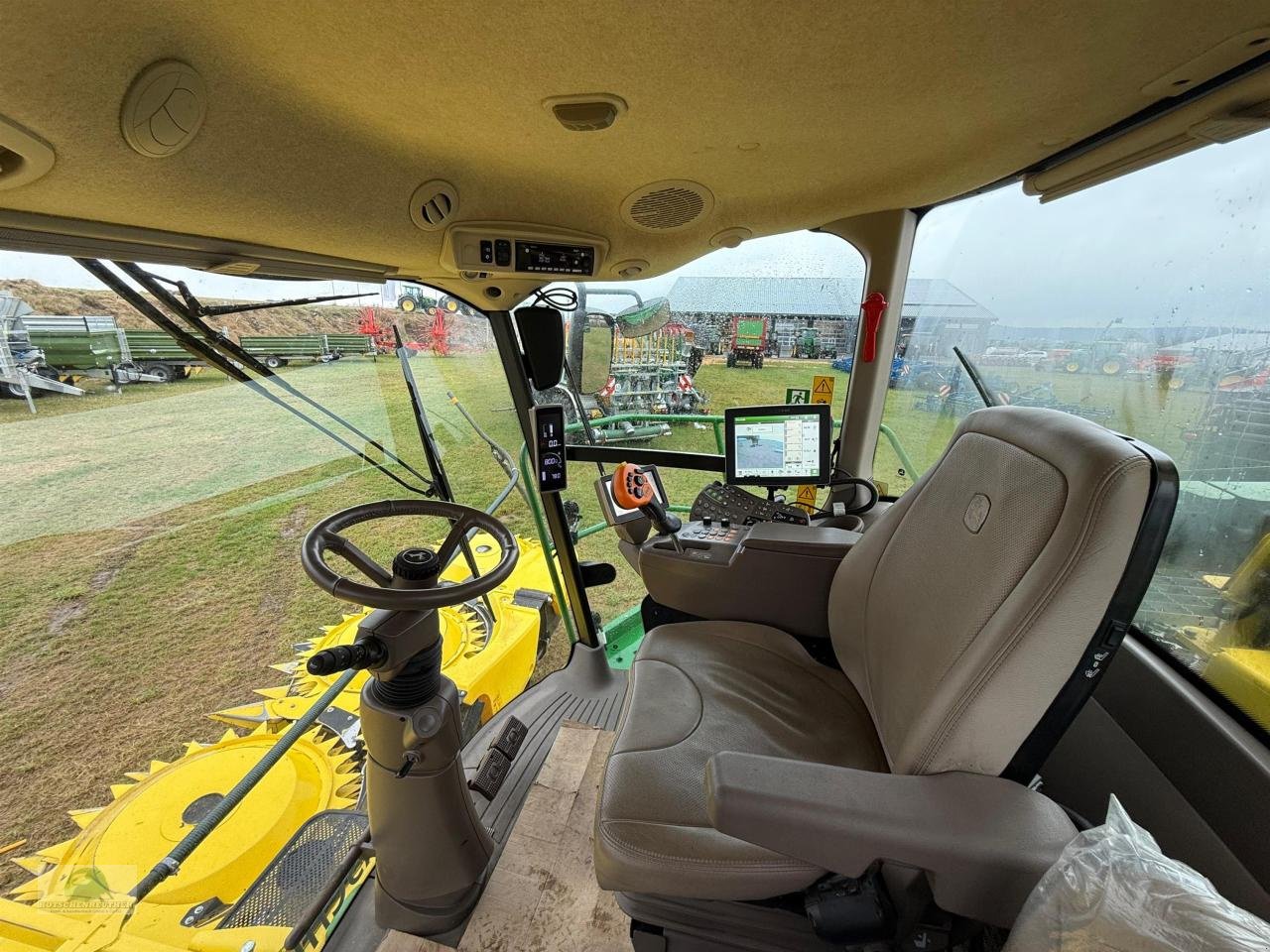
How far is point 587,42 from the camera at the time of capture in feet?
2.27

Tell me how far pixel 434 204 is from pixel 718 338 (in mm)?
994

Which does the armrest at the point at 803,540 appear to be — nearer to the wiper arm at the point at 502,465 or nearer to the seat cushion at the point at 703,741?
the seat cushion at the point at 703,741

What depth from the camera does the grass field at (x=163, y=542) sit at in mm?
1012

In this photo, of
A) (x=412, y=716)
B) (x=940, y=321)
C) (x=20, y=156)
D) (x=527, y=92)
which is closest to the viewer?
(x=20, y=156)

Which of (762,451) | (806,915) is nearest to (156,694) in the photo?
(806,915)

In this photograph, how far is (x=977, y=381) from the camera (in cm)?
161

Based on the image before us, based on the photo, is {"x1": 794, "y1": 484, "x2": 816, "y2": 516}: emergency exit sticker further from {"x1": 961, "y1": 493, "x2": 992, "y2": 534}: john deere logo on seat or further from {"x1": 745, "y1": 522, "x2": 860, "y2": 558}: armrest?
{"x1": 961, "y1": 493, "x2": 992, "y2": 534}: john deere logo on seat

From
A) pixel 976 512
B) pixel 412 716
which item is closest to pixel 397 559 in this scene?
pixel 412 716

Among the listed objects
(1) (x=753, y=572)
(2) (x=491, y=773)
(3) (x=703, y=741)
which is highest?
(1) (x=753, y=572)

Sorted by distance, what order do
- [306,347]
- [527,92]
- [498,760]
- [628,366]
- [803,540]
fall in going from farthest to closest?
1. [628,366]
2. [498,760]
3. [803,540]
4. [306,347]
5. [527,92]

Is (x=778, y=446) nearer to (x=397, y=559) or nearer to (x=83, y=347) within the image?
(x=397, y=559)

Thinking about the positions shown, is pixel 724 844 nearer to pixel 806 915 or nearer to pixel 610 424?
pixel 806 915

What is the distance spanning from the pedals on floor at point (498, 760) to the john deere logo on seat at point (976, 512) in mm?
1440

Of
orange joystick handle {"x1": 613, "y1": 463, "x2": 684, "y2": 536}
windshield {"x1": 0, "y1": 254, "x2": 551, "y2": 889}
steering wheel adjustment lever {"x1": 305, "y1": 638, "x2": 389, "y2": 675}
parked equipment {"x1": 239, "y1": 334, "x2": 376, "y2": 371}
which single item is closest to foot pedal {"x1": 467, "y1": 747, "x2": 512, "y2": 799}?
windshield {"x1": 0, "y1": 254, "x2": 551, "y2": 889}
